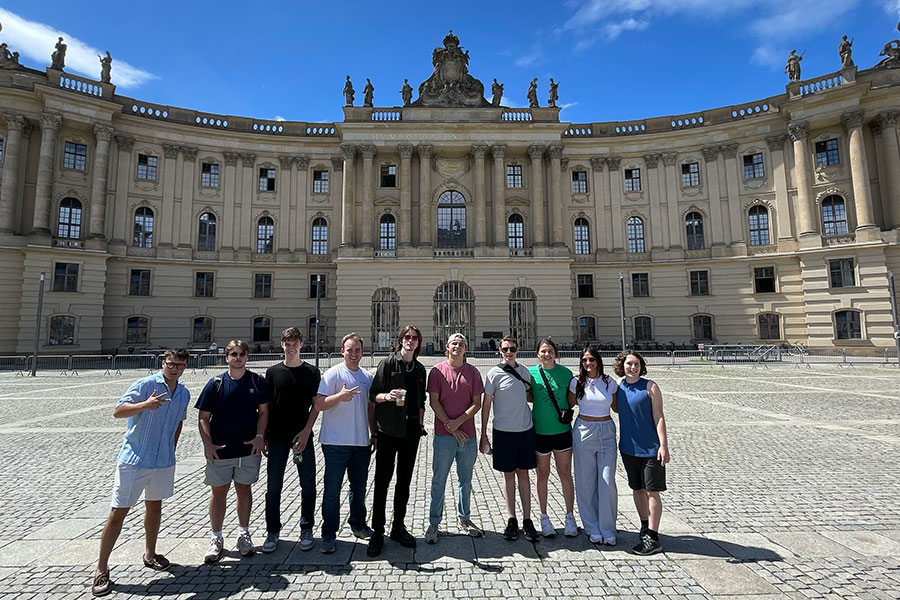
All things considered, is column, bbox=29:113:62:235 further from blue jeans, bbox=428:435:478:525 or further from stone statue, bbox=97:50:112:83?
blue jeans, bbox=428:435:478:525

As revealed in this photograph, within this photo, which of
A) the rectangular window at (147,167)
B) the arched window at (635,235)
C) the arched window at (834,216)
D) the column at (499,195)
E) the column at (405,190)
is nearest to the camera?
the arched window at (834,216)

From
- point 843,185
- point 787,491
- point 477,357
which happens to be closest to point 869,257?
point 843,185

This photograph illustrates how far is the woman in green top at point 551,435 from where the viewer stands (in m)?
4.61

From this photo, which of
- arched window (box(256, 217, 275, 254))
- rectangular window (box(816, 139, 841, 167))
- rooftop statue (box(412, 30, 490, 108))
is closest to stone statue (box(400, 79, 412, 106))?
rooftop statue (box(412, 30, 490, 108))

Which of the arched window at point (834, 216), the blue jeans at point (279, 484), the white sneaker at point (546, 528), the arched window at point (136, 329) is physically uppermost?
the arched window at point (834, 216)

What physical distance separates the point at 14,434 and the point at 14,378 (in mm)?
14856

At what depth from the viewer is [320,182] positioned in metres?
36.1

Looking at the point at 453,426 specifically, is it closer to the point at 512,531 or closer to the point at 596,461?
the point at 512,531

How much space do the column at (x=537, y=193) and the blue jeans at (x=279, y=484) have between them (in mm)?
29694

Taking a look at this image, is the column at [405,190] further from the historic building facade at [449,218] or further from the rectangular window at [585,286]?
the rectangular window at [585,286]

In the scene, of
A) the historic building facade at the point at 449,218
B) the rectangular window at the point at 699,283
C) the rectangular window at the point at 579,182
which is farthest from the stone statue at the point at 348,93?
the rectangular window at the point at 699,283

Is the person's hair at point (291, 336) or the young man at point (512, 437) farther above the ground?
the person's hair at point (291, 336)

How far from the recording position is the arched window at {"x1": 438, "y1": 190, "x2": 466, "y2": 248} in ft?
112

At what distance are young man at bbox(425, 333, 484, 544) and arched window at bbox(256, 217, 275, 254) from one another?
3366cm
